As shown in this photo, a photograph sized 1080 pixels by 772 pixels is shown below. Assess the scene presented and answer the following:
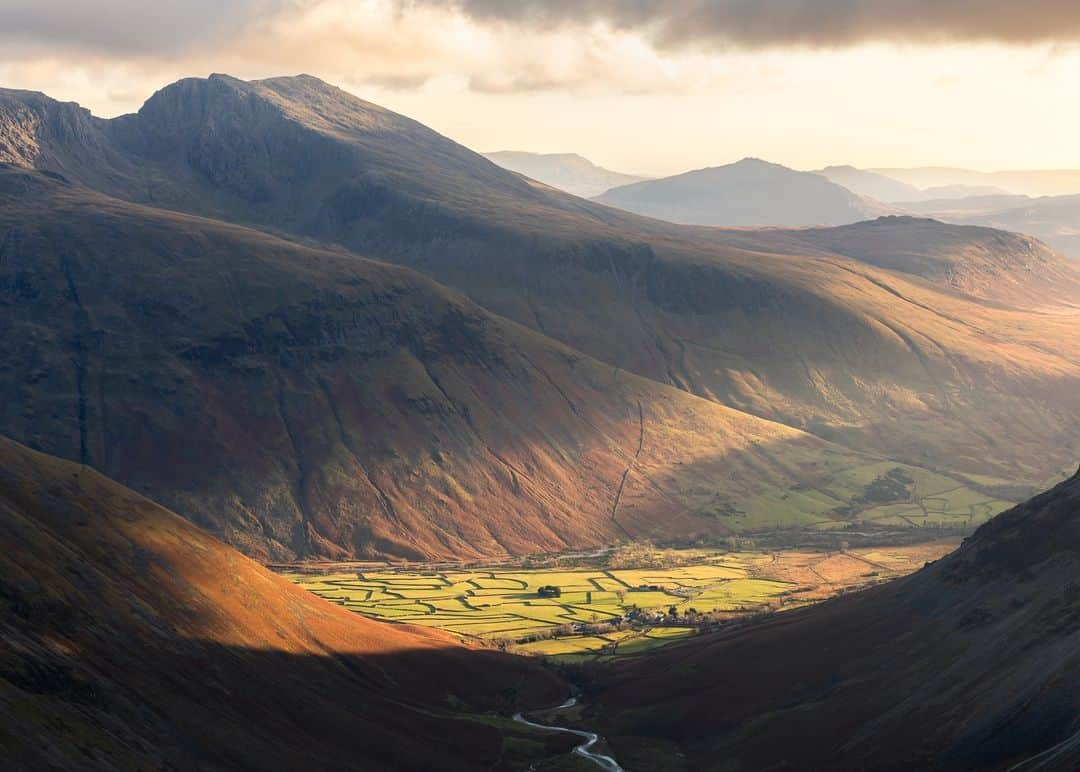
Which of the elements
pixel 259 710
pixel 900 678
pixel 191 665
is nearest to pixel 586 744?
pixel 900 678

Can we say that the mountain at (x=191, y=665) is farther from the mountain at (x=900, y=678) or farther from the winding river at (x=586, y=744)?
the mountain at (x=900, y=678)

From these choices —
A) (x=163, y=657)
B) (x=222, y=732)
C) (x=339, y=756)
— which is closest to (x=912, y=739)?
(x=339, y=756)

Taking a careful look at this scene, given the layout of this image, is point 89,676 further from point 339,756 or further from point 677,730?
point 677,730

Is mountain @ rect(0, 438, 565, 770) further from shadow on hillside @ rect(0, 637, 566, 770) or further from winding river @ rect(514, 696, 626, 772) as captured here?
winding river @ rect(514, 696, 626, 772)

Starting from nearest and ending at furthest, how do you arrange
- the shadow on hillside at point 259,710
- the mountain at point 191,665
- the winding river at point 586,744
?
the shadow on hillside at point 259,710 → the mountain at point 191,665 → the winding river at point 586,744

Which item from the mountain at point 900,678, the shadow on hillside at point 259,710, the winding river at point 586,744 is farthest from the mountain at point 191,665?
the mountain at point 900,678

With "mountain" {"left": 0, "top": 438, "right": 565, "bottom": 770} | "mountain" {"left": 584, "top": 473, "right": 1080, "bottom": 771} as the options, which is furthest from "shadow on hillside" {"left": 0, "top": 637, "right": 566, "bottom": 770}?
"mountain" {"left": 584, "top": 473, "right": 1080, "bottom": 771}
